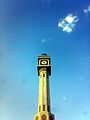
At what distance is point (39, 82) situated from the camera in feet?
165

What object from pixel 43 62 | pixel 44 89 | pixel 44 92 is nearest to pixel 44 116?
pixel 44 92

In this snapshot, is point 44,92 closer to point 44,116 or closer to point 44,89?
point 44,89

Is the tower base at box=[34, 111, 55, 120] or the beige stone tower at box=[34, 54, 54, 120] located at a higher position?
the beige stone tower at box=[34, 54, 54, 120]

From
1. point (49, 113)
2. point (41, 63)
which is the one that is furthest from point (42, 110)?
point (41, 63)

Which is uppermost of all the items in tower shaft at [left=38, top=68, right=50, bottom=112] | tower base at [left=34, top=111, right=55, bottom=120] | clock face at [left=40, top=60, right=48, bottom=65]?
clock face at [left=40, top=60, right=48, bottom=65]

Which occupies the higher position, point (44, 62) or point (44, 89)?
point (44, 62)

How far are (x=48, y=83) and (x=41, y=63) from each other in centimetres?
350

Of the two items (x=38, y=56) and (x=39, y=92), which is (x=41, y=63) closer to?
(x=38, y=56)

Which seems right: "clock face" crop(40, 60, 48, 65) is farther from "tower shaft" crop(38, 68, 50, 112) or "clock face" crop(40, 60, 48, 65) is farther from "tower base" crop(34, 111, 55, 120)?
"tower base" crop(34, 111, 55, 120)

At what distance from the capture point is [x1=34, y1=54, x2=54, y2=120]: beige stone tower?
46.5m

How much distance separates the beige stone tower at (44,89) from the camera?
46.5 meters

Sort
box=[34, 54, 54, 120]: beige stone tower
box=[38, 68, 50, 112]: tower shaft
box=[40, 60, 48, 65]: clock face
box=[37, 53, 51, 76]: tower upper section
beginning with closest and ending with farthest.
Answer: box=[34, 54, 54, 120]: beige stone tower, box=[38, 68, 50, 112]: tower shaft, box=[37, 53, 51, 76]: tower upper section, box=[40, 60, 48, 65]: clock face

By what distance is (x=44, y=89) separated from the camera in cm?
4891

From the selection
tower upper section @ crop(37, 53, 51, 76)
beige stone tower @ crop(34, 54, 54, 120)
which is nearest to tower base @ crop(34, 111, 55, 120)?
beige stone tower @ crop(34, 54, 54, 120)
